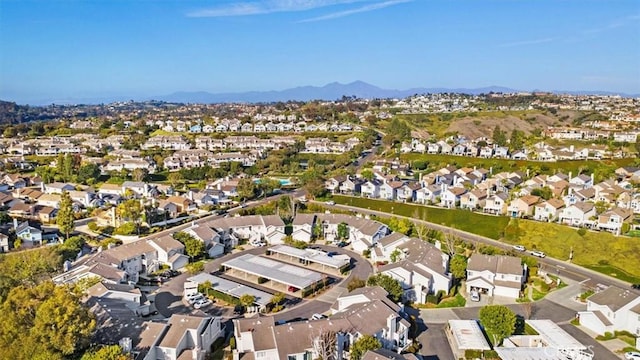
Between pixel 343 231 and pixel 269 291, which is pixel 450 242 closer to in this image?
pixel 343 231

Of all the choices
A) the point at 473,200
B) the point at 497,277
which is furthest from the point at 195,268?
the point at 473,200

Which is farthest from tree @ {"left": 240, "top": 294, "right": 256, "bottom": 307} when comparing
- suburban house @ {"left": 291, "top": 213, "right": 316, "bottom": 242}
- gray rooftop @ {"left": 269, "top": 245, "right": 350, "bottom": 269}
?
suburban house @ {"left": 291, "top": 213, "right": 316, "bottom": 242}

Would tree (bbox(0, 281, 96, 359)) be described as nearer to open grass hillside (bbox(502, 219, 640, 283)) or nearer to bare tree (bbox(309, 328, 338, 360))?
bare tree (bbox(309, 328, 338, 360))

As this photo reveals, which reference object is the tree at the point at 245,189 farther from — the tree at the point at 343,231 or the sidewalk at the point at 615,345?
the sidewalk at the point at 615,345

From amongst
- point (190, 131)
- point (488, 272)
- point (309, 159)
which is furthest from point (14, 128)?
point (488, 272)

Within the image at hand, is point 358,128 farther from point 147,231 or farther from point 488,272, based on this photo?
point 488,272

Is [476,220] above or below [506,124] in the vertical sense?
below
